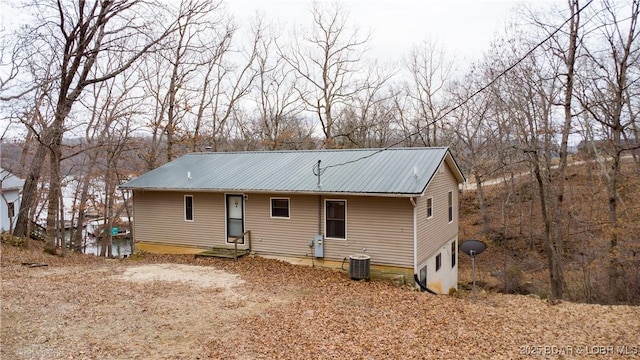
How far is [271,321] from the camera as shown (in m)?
7.44

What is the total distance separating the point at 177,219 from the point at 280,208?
13.0 ft

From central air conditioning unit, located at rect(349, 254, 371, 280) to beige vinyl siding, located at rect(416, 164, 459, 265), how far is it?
141 cm

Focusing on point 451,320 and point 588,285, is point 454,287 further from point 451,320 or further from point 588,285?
point 451,320

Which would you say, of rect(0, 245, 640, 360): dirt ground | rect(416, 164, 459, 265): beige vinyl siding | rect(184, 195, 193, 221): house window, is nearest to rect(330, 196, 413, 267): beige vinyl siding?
rect(416, 164, 459, 265): beige vinyl siding

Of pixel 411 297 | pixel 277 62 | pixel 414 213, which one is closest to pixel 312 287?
pixel 411 297

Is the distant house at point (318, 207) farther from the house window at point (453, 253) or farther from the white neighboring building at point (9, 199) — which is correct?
the white neighboring building at point (9, 199)

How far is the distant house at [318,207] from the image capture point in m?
11.1

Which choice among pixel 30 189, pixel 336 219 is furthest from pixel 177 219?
pixel 30 189

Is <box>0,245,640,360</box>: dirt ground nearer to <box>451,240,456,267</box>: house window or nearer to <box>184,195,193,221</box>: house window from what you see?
<box>184,195,193,221</box>: house window

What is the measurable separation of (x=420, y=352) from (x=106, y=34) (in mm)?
13794

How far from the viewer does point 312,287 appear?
10047 millimetres

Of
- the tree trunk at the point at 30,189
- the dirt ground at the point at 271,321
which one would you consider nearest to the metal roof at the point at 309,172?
the dirt ground at the point at 271,321

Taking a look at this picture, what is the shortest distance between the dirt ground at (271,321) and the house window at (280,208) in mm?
2006

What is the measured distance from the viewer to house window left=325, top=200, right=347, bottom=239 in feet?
38.3
